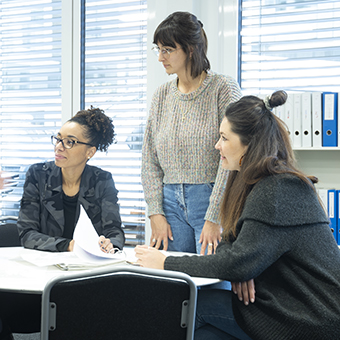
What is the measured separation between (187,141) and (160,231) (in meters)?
0.45

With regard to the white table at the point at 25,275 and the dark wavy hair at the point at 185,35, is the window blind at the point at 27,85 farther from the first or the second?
the white table at the point at 25,275

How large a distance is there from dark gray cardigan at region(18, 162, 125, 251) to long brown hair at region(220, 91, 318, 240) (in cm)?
64

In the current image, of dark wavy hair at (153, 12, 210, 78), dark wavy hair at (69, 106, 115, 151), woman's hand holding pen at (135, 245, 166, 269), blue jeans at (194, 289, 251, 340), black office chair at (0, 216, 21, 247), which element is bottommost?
blue jeans at (194, 289, 251, 340)

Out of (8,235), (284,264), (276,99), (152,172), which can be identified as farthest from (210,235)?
(8,235)

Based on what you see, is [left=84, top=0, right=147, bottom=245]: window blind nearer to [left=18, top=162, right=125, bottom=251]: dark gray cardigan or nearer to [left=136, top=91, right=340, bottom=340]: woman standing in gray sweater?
[left=18, top=162, right=125, bottom=251]: dark gray cardigan

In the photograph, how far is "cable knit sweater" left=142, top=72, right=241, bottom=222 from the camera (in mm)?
2047

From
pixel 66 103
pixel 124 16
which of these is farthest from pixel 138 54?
pixel 66 103

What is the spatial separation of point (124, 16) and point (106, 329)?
9.11 feet

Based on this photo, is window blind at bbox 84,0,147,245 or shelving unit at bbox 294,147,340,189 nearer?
shelving unit at bbox 294,147,340,189

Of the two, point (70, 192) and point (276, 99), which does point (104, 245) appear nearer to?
point (70, 192)

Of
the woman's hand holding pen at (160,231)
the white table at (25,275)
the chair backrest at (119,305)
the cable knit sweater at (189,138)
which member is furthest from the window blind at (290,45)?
the chair backrest at (119,305)

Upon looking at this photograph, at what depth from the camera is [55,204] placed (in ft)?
6.91

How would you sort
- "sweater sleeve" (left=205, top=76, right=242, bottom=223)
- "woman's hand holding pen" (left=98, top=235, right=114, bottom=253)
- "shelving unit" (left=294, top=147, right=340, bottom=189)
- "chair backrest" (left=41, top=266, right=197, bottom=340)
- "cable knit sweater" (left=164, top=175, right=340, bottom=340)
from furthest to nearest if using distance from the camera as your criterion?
"shelving unit" (left=294, top=147, right=340, bottom=189)
"sweater sleeve" (left=205, top=76, right=242, bottom=223)
"woman's hand holding pen" (left=98, top=235, right=114, bottom=253)
"cable knit sweater" (left=164, top=175, right=340, bottom=340)
"chair backrest" (left=41, top=266, right=197, bottom=340)

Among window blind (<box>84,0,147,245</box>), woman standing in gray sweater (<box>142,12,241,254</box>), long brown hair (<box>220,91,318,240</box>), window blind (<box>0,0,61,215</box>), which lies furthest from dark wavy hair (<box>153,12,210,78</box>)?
A: window blind (<box>0,0,61,215</box>)
